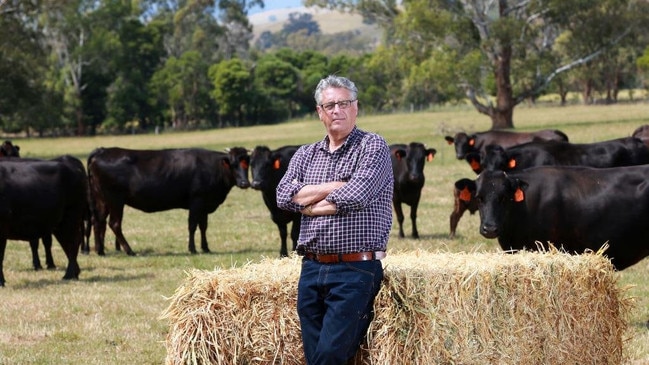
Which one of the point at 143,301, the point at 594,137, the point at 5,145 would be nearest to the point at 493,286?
the point at 143,301

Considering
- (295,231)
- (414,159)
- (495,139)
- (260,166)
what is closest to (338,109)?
(295,231)

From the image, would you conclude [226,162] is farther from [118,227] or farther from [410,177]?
[410,177]

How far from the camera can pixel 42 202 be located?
11.9 m

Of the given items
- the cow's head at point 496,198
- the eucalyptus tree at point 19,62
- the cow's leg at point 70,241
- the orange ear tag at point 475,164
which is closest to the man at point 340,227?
the cow's head at point 496,198

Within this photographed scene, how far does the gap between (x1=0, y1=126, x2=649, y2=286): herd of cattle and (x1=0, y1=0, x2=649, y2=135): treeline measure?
2844 centimetres

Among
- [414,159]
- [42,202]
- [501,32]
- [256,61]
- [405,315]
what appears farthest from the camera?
[256,61]

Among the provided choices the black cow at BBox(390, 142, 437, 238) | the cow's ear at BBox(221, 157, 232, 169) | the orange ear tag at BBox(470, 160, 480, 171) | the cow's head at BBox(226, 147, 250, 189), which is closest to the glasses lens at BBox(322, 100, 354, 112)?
the orange ear tag at BBox(470, 160, 480, 171)

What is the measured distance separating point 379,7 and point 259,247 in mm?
38519

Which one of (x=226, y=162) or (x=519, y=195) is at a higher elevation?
(x=519, y=195)

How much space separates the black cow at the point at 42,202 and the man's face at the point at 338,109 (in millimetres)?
7466

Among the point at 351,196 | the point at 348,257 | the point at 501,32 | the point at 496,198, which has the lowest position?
the point at 496,198

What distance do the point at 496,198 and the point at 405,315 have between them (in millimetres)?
3790

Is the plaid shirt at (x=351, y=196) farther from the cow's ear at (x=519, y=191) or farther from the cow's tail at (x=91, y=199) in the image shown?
the cow's tail at (x=91, y=199)

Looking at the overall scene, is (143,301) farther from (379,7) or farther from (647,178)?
(379,7)
